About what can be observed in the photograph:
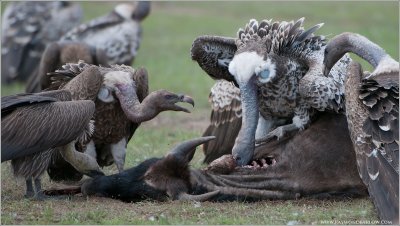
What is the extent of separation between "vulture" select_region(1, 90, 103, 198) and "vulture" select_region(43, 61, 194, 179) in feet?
1.76

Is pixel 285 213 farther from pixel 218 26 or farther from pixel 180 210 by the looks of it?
pixel 218 26

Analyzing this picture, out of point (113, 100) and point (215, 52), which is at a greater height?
point (215, 52)

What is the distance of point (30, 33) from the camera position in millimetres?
17141

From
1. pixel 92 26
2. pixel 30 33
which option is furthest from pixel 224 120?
pixel 30 33

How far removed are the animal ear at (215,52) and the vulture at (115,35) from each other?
5100mm

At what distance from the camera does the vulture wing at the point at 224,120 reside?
353 inches

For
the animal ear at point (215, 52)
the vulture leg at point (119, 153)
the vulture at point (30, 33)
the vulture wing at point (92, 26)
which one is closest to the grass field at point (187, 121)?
the vulture leg at point (119, 153)

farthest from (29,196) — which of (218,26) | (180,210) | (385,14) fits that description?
(385,14)

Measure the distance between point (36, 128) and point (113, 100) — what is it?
1.24 meters

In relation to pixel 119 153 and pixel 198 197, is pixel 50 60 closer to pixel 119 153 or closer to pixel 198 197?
pixel 119 153

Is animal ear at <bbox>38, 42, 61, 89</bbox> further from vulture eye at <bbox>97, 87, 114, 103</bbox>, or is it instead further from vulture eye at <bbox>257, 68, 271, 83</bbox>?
vulture eye at <bbox>257, 68, 271, 83</bbox>

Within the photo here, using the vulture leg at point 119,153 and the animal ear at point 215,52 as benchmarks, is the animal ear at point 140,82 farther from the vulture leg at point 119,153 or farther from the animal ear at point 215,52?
the animal ear at point 215,52

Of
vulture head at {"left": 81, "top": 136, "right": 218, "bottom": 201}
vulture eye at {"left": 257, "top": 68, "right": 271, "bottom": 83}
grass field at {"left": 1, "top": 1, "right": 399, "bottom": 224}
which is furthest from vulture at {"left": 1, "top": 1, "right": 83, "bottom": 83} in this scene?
vulture head at {"left": 81, "top": 136, "right": 218, "bottom": 201}

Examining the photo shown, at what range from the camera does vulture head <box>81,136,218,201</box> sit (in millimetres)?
6992
